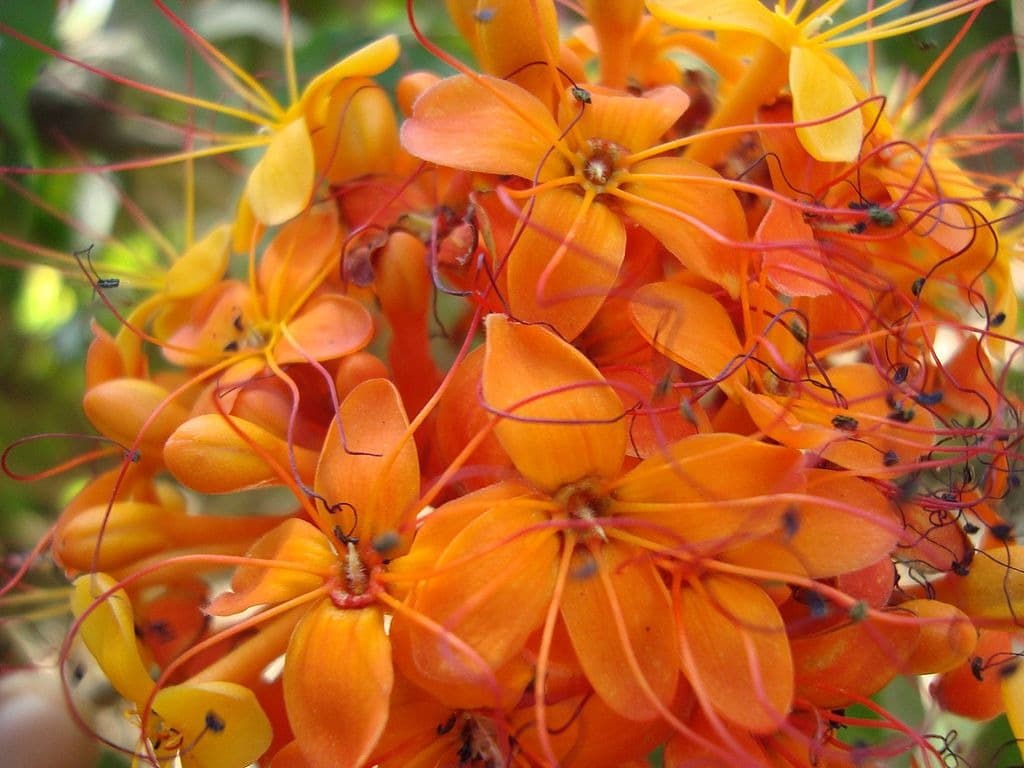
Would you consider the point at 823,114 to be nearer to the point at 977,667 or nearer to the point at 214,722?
the point at 977,667

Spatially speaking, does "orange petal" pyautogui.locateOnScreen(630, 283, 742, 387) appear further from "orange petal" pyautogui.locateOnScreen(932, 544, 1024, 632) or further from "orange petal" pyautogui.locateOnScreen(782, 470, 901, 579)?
"orange petal" pyautogui.locateOnScreen(932, 544, 1024, 632)

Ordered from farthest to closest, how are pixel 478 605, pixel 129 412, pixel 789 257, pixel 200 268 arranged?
1. pixel 200 268
2. pixel 129 412
3. pixel 789 257
4. pixel 478 605

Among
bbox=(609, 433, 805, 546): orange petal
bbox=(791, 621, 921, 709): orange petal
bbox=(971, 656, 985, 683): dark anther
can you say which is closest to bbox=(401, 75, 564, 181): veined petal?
bbox=(609, 433, 805, 546): orange petal

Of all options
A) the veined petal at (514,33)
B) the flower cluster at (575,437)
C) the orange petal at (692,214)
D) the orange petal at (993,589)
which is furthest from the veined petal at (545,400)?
the orange petal at (993,589)

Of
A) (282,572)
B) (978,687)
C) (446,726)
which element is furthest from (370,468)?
(978,687)

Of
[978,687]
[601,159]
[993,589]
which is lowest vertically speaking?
[978,687]
